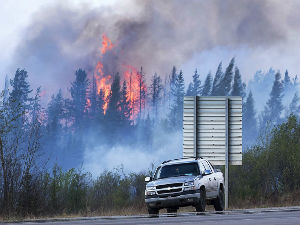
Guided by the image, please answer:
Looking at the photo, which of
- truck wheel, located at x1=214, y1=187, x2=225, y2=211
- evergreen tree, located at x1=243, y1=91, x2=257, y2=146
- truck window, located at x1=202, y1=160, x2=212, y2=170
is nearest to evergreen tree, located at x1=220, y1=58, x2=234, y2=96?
evergreen tree, located at x1=243, y1=91, x2=257, y2=146

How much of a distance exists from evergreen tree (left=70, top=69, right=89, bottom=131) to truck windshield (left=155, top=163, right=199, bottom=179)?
5992 inches

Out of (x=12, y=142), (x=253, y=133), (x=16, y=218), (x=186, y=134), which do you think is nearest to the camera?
(x=16, y=218)

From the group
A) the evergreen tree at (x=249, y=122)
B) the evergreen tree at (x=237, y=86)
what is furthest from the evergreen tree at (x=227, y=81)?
the evergreen tree at (x=249, y=122)

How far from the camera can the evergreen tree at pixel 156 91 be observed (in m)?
183

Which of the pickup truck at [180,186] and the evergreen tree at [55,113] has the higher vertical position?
the evergreen tree at [55,113]

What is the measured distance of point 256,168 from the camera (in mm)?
46781

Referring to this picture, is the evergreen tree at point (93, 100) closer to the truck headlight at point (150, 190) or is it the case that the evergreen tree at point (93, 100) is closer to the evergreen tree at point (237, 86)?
the evergreen tree at point (237, 86)

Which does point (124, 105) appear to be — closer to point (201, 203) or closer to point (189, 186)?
point (201, 203)

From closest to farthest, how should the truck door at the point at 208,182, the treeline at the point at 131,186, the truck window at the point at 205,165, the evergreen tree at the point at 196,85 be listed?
the truck door at the point at 208,182 → the treeline at the point at 131,186 → the truck window at the point at 205,165 → the evergreen tree at the point at 196,85

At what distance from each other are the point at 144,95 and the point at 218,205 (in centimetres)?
14971

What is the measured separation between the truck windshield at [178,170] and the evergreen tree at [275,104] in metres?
150

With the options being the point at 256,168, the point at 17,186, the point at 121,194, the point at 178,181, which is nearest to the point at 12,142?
the point at 17,186

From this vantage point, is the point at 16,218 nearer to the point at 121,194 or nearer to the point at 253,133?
the point at 121,194

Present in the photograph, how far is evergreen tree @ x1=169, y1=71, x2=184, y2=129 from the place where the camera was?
181825mm
